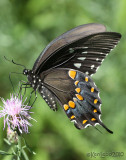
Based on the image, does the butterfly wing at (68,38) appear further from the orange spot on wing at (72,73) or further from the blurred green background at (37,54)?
the blurred green background at (37,54)

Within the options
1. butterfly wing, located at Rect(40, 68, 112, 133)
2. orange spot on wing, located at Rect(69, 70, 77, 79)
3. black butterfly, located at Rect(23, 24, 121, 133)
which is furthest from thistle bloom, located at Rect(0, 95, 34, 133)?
orange spot on wing, located at Rect(69, 70, 77, 79)

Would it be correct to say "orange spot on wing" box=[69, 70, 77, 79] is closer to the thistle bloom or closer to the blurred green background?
the thistle bloom

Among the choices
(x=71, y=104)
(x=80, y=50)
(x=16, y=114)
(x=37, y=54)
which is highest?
(x=37, y=54)

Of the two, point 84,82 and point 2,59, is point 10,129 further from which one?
point 2,59

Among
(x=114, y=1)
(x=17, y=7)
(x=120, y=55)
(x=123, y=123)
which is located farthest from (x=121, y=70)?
(x=17, y=7)

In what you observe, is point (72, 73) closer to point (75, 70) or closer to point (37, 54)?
point (75, 70)

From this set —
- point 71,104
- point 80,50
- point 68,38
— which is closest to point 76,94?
point 71,104

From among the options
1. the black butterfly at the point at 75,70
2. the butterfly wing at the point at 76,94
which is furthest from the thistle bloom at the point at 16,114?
the butterfly wing at the point at 76,94
